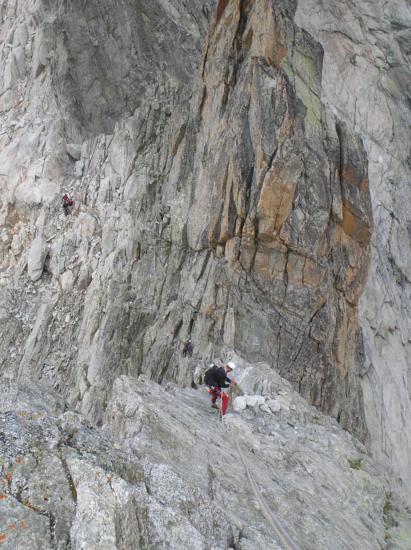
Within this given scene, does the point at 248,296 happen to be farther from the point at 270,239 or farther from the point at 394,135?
the point at 394,135

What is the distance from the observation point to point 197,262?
25.0 m

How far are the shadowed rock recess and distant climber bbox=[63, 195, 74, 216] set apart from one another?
82 cm

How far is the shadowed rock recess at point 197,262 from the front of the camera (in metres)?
8.28

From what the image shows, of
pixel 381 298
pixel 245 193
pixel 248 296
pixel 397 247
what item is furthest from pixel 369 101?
pixel 248 296

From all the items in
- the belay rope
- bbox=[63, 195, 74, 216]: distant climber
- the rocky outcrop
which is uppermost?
the rocky outcrop

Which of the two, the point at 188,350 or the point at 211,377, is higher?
the point at 211,377

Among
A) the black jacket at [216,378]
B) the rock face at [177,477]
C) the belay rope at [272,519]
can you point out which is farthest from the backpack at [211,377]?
the belay rope at [272,519]

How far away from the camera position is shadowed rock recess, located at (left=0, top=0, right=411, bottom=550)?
326 inches

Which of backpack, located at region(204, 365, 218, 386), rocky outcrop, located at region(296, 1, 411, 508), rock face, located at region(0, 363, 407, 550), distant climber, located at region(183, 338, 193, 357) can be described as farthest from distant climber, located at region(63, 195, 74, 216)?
backpack, located at region(204, 365, 218, 386)

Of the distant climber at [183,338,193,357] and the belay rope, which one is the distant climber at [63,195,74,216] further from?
the belay rope

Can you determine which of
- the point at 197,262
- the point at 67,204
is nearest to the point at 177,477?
the point at 197,262

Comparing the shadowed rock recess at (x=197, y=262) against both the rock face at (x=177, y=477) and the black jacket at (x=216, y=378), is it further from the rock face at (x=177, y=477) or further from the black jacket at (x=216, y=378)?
the black jacket at (x=216, y=378)

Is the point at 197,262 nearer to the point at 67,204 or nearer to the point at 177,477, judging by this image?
the point at 67,204

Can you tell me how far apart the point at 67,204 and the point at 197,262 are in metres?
13.7
